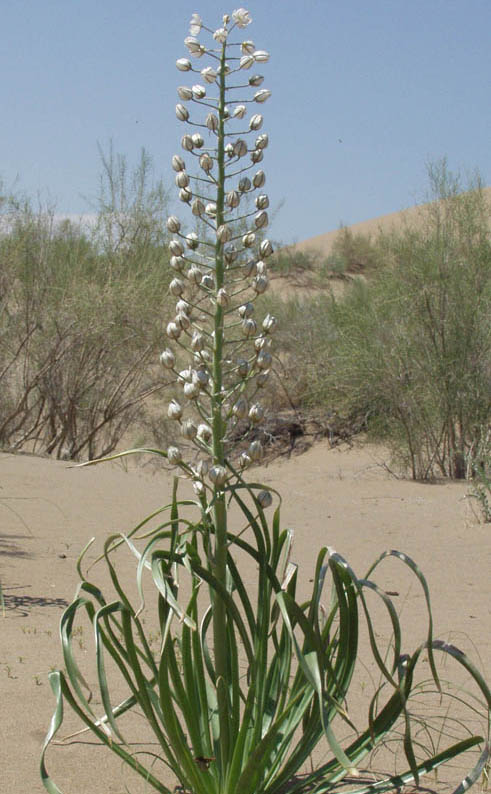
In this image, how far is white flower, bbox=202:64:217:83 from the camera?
2.44m

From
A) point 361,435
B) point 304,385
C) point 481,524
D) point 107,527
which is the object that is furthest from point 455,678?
point 304,385

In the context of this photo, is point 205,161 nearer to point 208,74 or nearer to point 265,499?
point 208,74

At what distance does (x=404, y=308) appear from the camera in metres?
13.6

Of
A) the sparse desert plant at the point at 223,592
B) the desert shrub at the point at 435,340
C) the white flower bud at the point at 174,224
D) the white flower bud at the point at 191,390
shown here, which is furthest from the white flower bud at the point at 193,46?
the desert shrub at the point at 435,340

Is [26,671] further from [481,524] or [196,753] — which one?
[481,524]

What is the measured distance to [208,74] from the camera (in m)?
2.45

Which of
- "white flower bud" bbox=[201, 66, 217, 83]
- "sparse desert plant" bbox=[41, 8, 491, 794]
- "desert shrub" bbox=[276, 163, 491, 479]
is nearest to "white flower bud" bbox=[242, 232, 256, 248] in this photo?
"sparse desert plant" bbox=[41, 8, 491, 794]

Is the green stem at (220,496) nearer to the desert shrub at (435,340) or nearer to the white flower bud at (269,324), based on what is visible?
the white flower bud at (269,324)

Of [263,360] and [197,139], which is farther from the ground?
[197,139]

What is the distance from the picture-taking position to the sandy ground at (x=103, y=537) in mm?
3043

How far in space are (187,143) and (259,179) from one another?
226 mm

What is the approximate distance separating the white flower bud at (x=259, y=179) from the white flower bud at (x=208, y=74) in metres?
0.29

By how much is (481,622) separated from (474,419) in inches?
311

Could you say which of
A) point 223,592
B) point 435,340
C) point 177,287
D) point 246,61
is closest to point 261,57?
point 246,61
